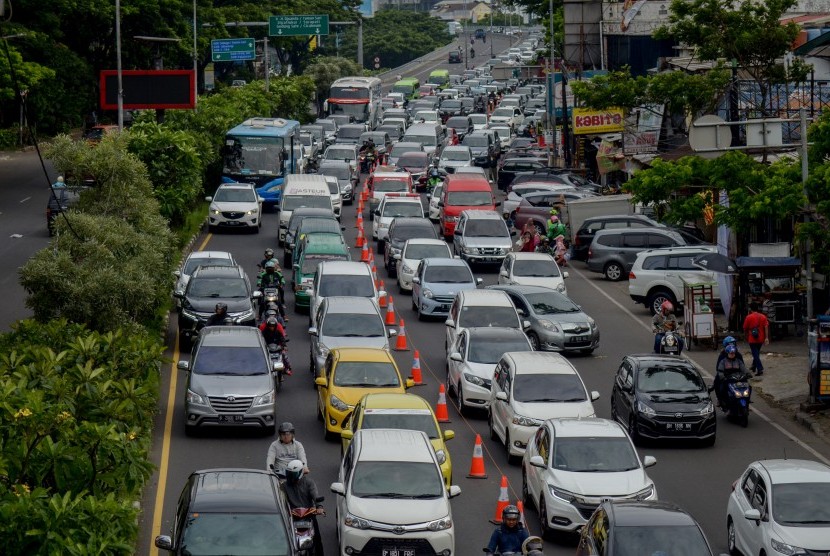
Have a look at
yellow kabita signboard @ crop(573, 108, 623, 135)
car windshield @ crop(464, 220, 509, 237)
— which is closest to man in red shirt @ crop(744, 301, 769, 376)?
car windshield @ crop(464, 220, 509, 237)

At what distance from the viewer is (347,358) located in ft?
83.7

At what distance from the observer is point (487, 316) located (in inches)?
1206

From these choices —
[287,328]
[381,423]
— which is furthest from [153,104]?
[381,423]

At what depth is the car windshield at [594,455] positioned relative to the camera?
1988 cm

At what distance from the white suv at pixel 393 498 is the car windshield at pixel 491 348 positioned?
778 centimetres

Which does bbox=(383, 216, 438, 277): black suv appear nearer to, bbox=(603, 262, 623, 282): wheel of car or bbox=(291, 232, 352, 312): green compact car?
bbox=(291, 232, 352, 312): green compact car

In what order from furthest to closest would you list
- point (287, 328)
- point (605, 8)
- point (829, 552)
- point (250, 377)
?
point (605, 8)
point (287, 328)
point (250, 377)
point (829, 552)

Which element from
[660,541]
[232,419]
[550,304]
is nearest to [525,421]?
[232,419]

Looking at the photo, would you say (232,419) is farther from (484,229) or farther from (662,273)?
(484,229)

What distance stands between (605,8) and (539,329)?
41.7 meters

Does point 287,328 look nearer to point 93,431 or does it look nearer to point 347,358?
point 347,358

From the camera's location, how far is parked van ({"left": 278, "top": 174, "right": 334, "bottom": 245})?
47.2 m

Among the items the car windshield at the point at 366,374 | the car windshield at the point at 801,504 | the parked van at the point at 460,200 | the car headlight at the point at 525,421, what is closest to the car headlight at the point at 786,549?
the car windshield at the point at 801,504

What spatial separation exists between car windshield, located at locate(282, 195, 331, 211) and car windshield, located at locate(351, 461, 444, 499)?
97.1 feet
